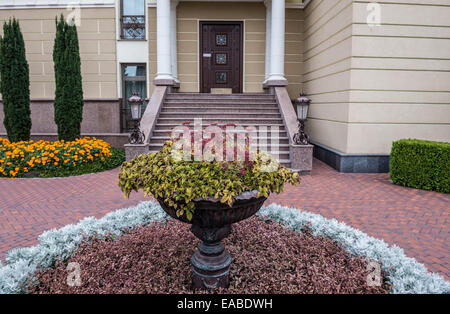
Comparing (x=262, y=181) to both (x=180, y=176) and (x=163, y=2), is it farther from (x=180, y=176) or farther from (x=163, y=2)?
(x=163, y=2)

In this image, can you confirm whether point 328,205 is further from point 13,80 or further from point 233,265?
point 13,80

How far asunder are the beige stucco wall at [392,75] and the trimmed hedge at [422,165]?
1181 millimetres

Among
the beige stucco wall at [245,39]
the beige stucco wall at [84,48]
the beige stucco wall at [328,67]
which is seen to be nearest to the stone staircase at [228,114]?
the beige stucco wall at [328,67]

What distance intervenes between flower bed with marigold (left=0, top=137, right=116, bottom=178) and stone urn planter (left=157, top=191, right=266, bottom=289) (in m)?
6.43

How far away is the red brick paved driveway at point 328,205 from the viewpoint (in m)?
4.14

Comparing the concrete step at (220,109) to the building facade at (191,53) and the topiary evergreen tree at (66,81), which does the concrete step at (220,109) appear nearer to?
the building facade at (191,53)

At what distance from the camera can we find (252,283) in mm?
3000

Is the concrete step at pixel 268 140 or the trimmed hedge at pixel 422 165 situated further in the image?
the concrete step at pixel 268 140

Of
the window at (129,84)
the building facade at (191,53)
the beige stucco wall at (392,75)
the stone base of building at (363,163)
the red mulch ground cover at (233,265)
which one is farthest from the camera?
the window at (129,84)

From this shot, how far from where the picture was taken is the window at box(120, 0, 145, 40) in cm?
1162

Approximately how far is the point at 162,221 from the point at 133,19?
32.4ft

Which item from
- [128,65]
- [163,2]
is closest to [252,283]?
[163,2]
